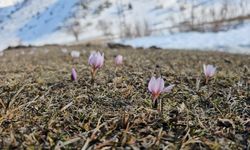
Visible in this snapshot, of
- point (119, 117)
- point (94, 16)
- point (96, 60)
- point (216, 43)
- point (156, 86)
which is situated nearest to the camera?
point (119, 117)

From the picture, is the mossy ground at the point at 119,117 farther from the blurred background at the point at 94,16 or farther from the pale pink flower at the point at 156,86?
the blurred background at the point at 94,16

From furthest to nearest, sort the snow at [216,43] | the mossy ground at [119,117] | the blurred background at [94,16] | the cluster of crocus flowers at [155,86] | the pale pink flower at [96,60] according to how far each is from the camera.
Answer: the blurred background at [94,16] → the snow at [216,43] → the pale pink flower at [96,60] → the cluster of crocus flowers at [155,86] → the mossy ground at [119,117]

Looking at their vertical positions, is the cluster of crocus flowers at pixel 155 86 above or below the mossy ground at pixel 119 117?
above

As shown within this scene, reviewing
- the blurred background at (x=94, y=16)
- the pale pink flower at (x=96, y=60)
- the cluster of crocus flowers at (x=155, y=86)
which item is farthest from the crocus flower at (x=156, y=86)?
the blurred background at (x=94, y=16)

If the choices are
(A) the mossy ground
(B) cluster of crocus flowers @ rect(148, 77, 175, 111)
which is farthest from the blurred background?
(B) cluster of crocus flowers @ rect(148, 77, 175, 111)

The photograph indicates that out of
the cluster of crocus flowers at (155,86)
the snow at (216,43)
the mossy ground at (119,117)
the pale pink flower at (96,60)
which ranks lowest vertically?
the snow at (216,43)

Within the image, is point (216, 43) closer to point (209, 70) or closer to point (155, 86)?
point (209, 70)

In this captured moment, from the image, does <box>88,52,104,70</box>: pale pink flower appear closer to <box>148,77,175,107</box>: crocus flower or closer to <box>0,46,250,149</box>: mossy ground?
<box>0,46,250,149</box>: mossy ground

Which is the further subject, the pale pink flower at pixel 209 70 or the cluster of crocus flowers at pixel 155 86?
the pale pink flower at pixel 209 70

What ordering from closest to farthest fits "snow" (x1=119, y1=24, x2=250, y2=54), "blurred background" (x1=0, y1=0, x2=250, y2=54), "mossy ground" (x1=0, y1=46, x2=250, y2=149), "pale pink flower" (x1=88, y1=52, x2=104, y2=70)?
"mossy ground" (x1=0, y1=46, x2=250, y2=149)
"pale pink flower" (x1=88, y1=52, x2=104, y2=70)
"snow" (x1=119, y1=24, x2=250, y2=54)
"blurred background" (x1=0, y1=0, x2=250, y2=54)

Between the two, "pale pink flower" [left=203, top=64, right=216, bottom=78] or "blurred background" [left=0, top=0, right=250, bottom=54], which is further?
"blurred background" [left=0, top=0, right=250, bottom=54]

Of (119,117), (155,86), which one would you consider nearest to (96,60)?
(155,86)

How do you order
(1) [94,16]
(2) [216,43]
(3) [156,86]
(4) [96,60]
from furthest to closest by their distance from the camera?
(1) [94,16] → (2) [216,43] → (4) [96,60] → (3) [156,86]

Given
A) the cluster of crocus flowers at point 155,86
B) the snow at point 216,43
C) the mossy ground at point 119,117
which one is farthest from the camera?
the snow at point 216,43
